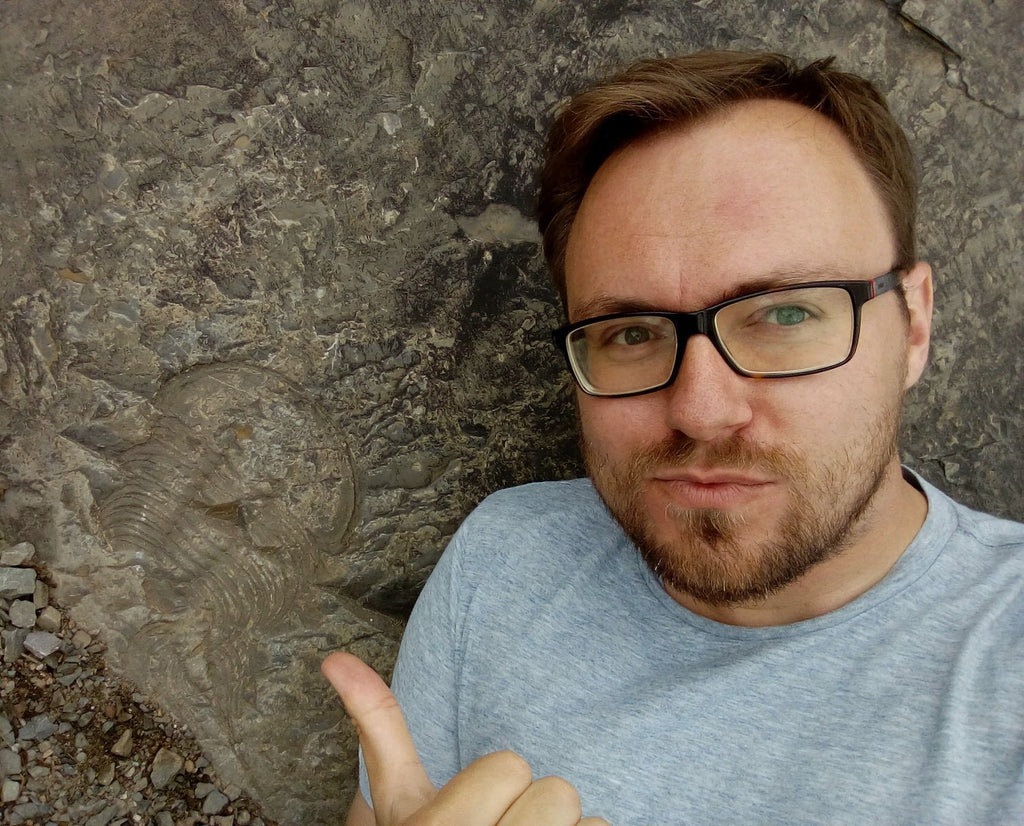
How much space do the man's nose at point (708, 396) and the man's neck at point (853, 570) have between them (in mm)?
316

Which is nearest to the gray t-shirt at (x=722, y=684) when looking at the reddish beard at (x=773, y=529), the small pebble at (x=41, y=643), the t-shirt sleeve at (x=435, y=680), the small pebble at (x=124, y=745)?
the t-shirt sleeve at (x=435, y=680)

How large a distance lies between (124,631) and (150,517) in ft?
0.91

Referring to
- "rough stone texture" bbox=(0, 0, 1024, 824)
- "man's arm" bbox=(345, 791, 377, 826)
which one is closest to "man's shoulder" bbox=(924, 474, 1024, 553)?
"rough stone texture" bbox=(0, 0, 1024, 824)

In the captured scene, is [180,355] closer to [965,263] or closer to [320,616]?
[320,616]

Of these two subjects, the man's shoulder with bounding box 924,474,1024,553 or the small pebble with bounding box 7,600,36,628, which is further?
the small pebble with bounding box 7,600,36,628

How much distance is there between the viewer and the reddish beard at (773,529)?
119 cm

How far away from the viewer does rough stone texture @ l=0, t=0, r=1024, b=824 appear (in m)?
1.59

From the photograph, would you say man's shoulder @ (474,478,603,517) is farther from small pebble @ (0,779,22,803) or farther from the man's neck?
small pebble @ (0,779,22,803)

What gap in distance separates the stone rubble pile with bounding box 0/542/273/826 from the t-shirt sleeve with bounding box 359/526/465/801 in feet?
1.80

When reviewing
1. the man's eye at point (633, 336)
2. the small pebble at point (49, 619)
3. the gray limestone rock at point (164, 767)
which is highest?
the man's eye at point (633, 336)

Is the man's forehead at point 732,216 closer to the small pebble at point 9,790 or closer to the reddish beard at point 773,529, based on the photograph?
the reddish beard at point 773,529

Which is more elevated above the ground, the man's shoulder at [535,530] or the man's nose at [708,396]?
the man's nose at [708,396]

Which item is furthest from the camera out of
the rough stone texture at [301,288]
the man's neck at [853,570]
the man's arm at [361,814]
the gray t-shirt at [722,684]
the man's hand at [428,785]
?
the rough stone texture at [301,288]

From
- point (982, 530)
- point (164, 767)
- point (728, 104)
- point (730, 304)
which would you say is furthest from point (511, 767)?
point (164, 767)
